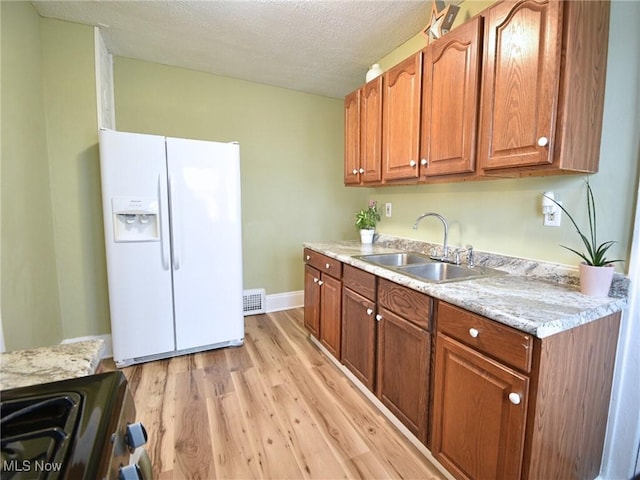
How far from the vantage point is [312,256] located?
2.56 metres

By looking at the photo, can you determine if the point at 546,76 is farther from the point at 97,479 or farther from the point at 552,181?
the point at 97,479

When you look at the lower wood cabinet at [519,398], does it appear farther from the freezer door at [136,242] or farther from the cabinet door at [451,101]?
the freezer door at [136,242]

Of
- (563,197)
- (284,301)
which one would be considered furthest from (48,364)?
(284,301)

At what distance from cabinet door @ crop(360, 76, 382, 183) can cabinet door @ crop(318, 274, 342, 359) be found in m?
0.85

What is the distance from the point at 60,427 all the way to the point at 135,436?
0.13m

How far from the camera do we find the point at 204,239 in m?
2.44

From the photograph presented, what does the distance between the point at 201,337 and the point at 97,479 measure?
2.24 m

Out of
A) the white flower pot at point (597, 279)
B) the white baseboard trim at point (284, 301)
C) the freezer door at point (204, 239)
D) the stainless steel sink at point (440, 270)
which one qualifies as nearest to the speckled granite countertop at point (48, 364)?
the stainless steel sink at point (440, 270)

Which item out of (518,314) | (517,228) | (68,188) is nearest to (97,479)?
(518,314)

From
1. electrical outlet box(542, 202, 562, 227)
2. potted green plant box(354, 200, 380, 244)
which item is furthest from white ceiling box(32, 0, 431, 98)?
electrical outlet box(542, 202, 562, 227)

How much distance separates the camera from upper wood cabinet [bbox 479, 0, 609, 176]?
46.5 inches

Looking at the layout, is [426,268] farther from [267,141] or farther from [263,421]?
[267,141]

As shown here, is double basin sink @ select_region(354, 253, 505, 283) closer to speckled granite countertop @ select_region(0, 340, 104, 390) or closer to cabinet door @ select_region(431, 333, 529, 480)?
cabinet door @ select_region(431, 333, 529, 480)

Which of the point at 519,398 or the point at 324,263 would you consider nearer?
the point at 519,398
